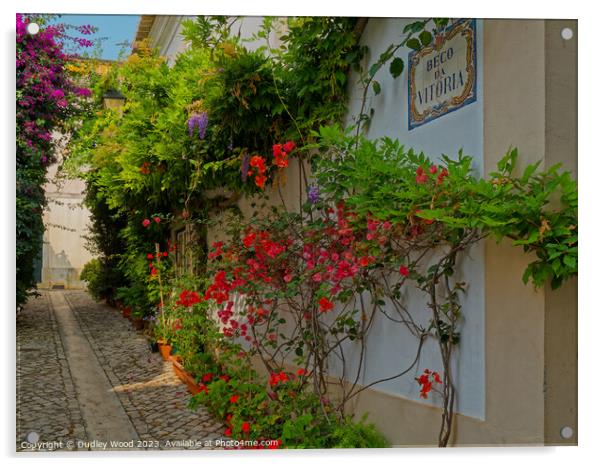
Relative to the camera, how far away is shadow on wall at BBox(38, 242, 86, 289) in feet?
10.5

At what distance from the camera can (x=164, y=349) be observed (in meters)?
4.28

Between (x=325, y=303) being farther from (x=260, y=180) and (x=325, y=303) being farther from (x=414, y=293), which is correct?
(x=260, y=180)

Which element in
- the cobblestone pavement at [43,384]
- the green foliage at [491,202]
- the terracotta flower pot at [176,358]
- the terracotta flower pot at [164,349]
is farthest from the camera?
the terracotta flower pot at [176,358]

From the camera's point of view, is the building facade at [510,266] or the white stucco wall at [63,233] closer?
the building facade at [510,266]

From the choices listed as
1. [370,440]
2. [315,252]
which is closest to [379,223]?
[315,252]

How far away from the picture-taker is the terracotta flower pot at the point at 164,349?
13.6 feet

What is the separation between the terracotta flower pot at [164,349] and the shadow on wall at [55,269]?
103 cm

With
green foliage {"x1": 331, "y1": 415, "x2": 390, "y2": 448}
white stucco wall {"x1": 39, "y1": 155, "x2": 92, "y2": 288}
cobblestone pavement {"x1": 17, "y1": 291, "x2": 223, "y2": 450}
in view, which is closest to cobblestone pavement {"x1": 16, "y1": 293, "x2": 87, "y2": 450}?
cobblestone pavement {"x1": 17, "y1": 291, "x2": 223, "y2": 450}

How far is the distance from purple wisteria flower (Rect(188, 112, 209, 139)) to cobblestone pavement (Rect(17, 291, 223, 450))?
4.10ft

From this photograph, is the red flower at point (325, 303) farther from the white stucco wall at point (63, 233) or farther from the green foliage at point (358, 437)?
the white stucco wall at point (63, 233)

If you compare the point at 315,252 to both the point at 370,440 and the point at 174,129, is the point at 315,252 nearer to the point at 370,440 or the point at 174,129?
the point at 370,440

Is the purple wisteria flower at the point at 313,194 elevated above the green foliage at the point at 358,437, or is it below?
above

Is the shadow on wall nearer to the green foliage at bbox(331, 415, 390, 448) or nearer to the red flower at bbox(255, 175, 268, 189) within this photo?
the red flower at bbox(255, 175, 268, 189)

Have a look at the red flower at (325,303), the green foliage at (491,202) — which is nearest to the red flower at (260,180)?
the red flower at (325,303)
